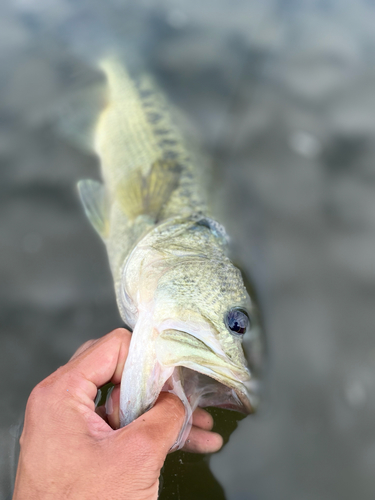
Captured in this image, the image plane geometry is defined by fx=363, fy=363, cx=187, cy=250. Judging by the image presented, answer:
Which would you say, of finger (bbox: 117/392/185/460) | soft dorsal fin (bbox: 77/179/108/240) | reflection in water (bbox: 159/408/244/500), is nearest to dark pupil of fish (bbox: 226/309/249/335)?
finger (bbox: 117/392/185/460)

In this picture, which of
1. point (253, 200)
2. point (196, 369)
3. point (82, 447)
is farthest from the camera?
point (253, 200)

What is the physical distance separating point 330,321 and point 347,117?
234 centimetres

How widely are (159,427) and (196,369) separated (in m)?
0.28

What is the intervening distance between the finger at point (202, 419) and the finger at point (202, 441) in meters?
0.03

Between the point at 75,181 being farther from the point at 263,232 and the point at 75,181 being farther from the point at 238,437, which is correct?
the point at 238,437

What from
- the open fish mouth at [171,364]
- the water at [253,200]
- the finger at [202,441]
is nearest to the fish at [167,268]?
the open fish mouth at [171,364]

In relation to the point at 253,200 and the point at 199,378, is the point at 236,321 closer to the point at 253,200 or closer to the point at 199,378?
the point at 199,378

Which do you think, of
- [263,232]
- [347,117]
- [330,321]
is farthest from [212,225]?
[347,117]

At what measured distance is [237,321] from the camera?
176cm

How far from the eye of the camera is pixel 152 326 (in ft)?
5.55

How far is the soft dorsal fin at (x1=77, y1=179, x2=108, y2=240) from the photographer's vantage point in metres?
2.76

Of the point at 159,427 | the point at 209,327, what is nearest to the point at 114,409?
the point at 159,427

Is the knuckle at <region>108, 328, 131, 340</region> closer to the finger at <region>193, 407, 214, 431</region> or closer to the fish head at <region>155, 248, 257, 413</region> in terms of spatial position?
the fish head at <region>155, 248, 257, 413</region>

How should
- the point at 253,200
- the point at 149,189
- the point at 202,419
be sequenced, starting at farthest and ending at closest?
the point at 253,200 → the point at 149,189 → the point at 202,419
